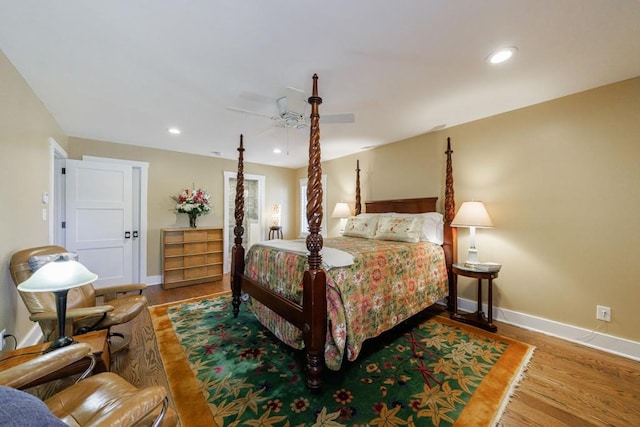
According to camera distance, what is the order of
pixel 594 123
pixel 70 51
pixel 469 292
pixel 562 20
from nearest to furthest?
pixel 562 20
pixel 70 51
pixel 594 123
pixel 469 292

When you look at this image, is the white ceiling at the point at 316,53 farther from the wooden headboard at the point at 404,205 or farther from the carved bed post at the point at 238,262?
the wooden headboard at the point at 404,205

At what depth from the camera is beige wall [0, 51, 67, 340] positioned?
1.94 meters

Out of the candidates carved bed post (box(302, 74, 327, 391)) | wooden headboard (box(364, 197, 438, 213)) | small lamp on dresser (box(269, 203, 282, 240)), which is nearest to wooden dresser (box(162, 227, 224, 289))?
small lamp on dresser (box(269, 203, 282, 240))

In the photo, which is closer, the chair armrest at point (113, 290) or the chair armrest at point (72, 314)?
the chair armrest at point (72, 314)

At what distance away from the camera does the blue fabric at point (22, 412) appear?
63 cm

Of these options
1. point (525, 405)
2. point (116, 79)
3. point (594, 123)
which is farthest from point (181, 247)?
point (594, 123)

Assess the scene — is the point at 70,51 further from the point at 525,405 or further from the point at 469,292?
the point at 469,292

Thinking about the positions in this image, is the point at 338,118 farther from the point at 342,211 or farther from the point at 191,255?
the point at 191,255

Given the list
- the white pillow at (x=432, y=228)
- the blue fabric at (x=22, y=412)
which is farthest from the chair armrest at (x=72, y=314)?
the white pillow at (x=432, y=228)

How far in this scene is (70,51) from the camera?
1.91 m

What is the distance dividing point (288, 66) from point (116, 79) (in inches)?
63.8

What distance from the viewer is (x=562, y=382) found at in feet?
6.30

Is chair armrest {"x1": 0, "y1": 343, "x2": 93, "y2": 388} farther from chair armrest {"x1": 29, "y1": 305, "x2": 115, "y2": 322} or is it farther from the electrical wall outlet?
the electrical wall outlet

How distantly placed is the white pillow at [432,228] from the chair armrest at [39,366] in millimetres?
3377
